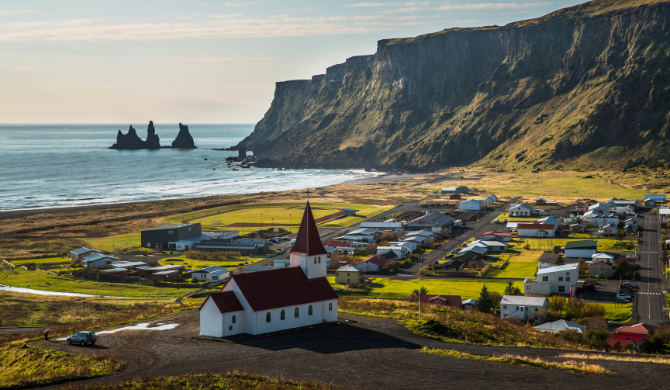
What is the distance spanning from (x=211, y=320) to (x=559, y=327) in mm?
26574

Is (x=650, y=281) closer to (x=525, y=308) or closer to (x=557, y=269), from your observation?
(x=557, y=269)

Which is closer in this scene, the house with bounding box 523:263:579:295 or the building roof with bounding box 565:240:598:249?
the house with bounding box 523:263:579:295

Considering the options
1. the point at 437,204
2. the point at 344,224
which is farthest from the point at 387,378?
the point at 437,204

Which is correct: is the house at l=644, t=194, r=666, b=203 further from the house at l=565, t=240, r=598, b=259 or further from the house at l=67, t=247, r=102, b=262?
the house at l=67, t=247, r=102, b=262

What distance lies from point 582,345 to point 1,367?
118 ft

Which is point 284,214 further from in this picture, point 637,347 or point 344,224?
point 637,347

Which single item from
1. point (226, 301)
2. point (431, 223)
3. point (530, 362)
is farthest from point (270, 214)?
point (530, 362)

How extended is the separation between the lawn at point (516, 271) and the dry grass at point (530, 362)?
37.0 m

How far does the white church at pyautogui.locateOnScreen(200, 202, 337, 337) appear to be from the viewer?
123ft

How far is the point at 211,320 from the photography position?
123 feet

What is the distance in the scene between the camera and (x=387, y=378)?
1118 inches

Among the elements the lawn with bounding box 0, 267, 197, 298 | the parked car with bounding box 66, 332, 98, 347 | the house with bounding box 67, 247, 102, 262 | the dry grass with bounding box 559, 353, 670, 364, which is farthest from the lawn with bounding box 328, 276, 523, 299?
the house with bounding box 67, 247, 102, 262

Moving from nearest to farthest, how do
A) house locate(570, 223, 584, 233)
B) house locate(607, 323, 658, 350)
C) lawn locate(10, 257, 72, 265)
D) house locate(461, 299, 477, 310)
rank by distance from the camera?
house locate(607, 323, 658, 350) → house locate(461, 299, 477, 310) → lawn locate(10, 257, 72, 265) → house locate(570, 223, 584, 233)

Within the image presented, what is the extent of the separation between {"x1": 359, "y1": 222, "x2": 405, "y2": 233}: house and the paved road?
36982mm
